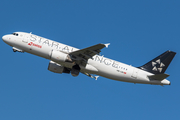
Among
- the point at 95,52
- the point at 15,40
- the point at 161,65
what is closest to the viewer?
the point at 95,52

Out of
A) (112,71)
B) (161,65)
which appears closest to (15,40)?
(112,71)

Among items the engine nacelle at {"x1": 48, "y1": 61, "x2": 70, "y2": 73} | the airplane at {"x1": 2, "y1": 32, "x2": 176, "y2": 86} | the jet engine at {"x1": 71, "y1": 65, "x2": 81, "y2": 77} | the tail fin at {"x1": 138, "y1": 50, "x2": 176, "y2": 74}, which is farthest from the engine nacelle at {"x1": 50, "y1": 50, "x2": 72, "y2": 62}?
the tail fin at {"x1": 138, "y1": 50, "x2": 176, "y2": 74}

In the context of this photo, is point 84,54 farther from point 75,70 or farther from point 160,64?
point 160,64

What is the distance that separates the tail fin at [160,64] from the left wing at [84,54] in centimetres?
1029

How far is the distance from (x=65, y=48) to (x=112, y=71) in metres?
8.38

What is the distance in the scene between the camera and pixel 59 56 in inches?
1535

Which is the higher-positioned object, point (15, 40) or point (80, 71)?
point (15, 40)

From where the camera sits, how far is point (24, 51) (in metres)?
40.9

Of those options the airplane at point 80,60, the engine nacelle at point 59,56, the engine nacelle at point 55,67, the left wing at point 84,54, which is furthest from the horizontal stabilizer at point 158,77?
the engine nacelle at point 55,67

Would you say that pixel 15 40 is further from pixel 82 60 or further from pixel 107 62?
pixel 107 62

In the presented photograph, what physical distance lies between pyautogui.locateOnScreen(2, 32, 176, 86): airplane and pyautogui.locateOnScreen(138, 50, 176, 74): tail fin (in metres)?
0.82

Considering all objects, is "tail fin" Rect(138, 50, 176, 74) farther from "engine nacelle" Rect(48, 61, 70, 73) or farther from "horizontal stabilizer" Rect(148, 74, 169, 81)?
"engine nacelle" Rect(48, 61, 70, 73)

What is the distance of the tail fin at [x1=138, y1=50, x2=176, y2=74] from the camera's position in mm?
44094

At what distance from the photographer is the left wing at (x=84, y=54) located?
38.3m
